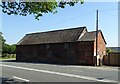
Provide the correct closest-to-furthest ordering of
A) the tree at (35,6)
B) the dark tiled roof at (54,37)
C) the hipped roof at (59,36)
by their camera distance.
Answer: the tree at (35,6)
the hipped roof at (59,36)
the dark tiled roof at (54,37)

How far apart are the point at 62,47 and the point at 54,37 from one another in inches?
224

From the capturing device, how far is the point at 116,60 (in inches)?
1625

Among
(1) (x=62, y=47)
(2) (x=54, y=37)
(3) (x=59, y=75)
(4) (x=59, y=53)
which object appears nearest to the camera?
(3) (x=59, y=75)

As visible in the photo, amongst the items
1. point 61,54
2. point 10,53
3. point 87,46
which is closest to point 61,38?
point 61,54

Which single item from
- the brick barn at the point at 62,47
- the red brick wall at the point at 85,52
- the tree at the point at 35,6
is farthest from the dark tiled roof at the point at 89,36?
the tree at the point at 35,6

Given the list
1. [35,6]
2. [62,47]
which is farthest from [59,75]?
[62,47]

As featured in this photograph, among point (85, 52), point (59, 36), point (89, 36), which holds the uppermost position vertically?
point (59, 36)

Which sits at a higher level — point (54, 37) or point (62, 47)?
point (54, 37)

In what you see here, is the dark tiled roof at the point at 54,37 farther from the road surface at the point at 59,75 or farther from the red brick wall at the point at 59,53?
the road surface at the point at 59,75

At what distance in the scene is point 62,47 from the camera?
161 ft

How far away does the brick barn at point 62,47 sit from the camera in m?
44.1

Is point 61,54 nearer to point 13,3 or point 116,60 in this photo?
point 116,60

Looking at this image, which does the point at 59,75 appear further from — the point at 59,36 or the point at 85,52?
the point at 59,36

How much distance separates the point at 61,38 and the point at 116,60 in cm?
1358
